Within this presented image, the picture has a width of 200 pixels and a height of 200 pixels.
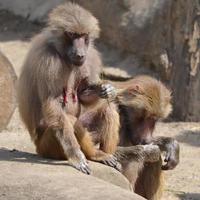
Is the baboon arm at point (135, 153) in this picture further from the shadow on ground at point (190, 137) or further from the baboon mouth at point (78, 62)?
the shadow on ground at point (190, 137)

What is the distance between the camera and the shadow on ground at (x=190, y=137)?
10.7m

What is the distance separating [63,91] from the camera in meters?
7.35

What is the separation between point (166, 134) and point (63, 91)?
12.8 feet

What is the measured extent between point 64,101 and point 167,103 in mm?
1047

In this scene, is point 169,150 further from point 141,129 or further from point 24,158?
point 24,158

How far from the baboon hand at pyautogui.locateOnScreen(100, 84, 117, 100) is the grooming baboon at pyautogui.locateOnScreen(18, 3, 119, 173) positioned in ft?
0.04

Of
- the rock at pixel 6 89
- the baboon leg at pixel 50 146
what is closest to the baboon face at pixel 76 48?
the baboon leg at pixel 50 146

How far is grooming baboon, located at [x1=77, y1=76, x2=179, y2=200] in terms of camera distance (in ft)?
24.8

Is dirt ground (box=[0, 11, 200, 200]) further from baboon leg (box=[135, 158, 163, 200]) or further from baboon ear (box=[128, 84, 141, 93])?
baboon ear (box=[128, 84, 141, 93])

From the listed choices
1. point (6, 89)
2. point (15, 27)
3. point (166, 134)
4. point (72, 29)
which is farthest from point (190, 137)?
point (15, 27)

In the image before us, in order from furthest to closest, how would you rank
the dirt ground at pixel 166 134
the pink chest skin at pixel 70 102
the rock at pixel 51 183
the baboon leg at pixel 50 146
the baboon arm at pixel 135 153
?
the dirt ground at pixel 166 134 → the baboon arm at pixel 135 153 → the pink chest skin at pixel 70 102 → the baboon leg at pixel 50 146 → the rock at pixel 51 183

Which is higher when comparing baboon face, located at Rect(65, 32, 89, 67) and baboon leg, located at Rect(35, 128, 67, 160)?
baboon face, located at Rect(65, 32, 89, 67)

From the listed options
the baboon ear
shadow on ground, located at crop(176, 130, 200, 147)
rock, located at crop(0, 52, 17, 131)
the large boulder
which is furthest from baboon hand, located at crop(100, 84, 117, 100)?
the large boulder

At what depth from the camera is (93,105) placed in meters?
7.54
